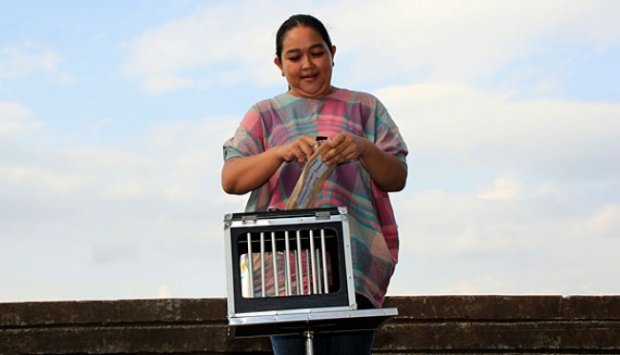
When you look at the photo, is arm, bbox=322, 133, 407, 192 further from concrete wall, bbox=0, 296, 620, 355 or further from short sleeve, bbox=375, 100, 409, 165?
concrete wall, bbox=0, 296, 620, 355

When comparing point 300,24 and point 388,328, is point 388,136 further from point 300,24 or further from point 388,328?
point 388,328

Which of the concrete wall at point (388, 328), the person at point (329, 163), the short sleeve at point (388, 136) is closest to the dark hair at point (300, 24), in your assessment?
the person at point (329, 163)

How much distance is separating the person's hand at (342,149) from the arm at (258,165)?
46 millimetres

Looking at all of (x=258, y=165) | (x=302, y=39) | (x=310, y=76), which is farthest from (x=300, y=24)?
(x=258, y=165)

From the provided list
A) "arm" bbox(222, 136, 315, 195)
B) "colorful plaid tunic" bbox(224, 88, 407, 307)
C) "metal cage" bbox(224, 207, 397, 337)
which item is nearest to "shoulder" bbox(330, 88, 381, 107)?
"colorful plaid tunic" bbox(224, 88, 407, 307)

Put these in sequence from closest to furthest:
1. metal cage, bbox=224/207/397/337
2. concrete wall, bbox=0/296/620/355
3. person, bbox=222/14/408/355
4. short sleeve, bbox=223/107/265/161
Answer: metal cage, bbox=224/207/397/337, person, bbox=222/14/408/355, short sleeve, bbox=223/107/265/161, concrete wall, bbox=0/296/620/355

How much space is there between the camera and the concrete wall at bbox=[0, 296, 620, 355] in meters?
5.18

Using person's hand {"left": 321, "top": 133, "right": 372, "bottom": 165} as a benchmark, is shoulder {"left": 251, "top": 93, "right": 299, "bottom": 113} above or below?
above

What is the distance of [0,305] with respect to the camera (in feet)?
17.5

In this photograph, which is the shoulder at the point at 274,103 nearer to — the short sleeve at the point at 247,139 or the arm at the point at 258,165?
the short sleeve at the point at 247,139

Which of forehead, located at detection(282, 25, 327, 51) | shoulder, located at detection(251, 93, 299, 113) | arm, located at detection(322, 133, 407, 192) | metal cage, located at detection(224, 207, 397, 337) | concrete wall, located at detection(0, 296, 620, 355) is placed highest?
forehead, located at detection(282, 25, 327, 51)

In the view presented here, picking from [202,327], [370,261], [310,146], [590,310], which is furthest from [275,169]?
[590,310]

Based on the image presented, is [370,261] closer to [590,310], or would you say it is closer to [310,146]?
[310,146]

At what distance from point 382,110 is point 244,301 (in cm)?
79
